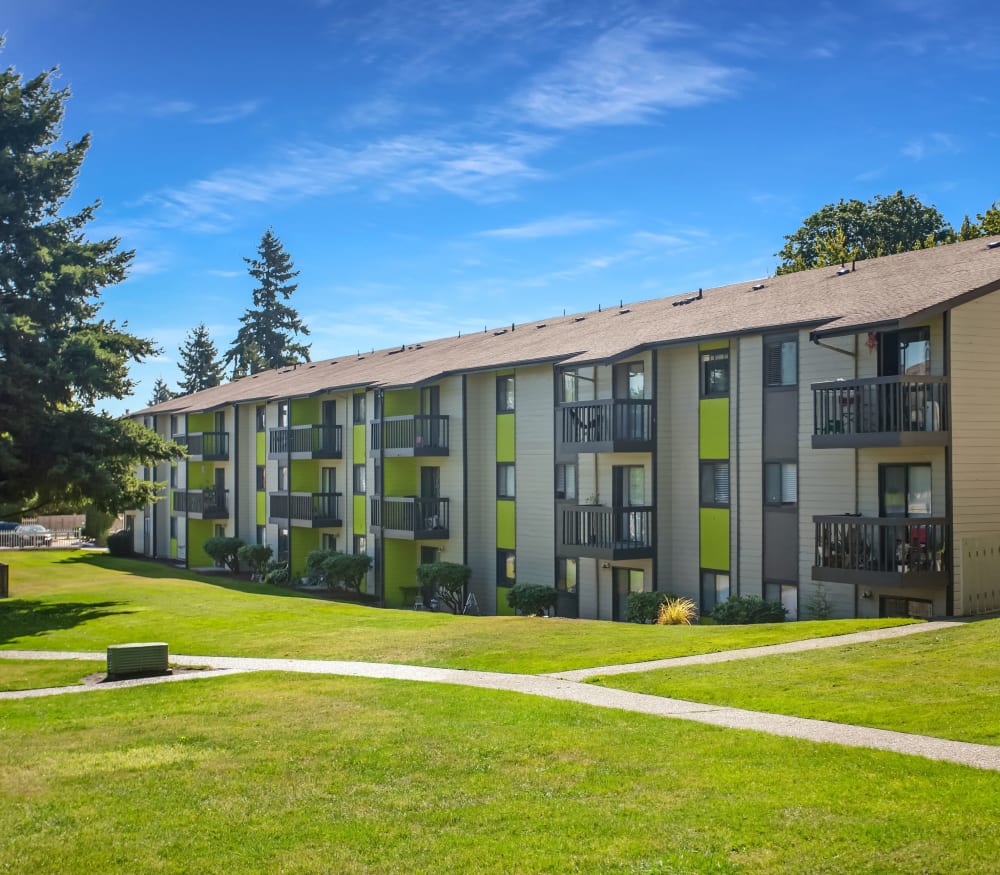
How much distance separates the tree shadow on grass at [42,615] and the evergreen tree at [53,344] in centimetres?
318

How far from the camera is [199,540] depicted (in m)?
54.7

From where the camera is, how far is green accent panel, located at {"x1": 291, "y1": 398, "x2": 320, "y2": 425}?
45.1 metres

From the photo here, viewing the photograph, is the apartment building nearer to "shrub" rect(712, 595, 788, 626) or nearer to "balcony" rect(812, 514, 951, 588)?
"balcony" rect(812, 514, 951, 588)

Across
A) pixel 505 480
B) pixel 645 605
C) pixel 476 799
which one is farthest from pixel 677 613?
pixel 476 799

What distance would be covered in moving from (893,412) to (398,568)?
68.4 feet

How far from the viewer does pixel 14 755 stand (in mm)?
13508

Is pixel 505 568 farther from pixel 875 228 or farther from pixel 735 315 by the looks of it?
pixel 875 228

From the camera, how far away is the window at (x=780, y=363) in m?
24.9

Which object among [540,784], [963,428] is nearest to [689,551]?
[963,428]

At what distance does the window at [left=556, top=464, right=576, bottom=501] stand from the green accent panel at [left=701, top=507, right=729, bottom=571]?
516cm

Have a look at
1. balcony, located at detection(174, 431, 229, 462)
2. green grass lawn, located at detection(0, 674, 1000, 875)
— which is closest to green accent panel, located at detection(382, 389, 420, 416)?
balcony, located at detection(174, 431, 229, 462)

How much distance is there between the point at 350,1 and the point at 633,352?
1162 cm

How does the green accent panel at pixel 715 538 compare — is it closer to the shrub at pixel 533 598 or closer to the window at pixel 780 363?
the window at pixel 780 363

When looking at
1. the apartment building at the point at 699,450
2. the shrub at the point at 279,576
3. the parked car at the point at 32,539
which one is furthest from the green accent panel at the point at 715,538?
the parked car at the point at 32,539
